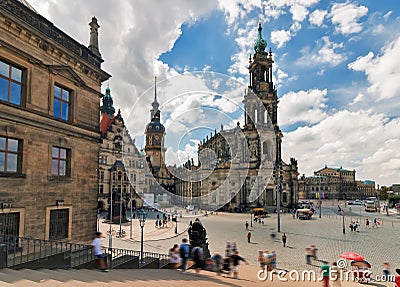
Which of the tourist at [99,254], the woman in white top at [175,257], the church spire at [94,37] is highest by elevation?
the church spire at [94,37]

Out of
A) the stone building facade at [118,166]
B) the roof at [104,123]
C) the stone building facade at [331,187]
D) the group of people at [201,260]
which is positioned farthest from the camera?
the stone building facade at [331,187]

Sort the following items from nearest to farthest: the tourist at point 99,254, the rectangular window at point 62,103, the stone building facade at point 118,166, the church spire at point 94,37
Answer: the tourist at point 99,254 < the rectangular window at point 62,103 < the church spire at point 94,37 < the stone building facade at point 118,166

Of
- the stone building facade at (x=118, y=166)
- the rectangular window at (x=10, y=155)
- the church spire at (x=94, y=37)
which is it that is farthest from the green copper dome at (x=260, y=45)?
the rectangular window at (x=10, y=155)

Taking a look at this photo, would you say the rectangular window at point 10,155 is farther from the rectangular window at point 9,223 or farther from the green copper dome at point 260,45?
the green copper dome at point 260,45

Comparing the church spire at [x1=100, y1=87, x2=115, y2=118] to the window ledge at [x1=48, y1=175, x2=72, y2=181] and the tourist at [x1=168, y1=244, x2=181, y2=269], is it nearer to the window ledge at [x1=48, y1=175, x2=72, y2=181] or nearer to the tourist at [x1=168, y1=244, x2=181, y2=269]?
Result: the window ledge at [x1=48, y1=175, x2=72, y2=181]

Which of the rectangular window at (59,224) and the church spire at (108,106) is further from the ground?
the church spire at (108,106)

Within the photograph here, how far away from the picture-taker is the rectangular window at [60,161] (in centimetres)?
1316

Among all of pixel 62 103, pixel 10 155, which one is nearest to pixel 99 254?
pixel 10 155

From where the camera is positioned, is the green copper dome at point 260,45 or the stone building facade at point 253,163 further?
A: the green copper dome at point 260,45

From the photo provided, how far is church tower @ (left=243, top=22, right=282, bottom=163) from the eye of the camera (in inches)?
2580

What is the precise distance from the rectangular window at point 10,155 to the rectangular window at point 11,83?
5.32 feet

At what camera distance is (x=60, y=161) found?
44.5 ft

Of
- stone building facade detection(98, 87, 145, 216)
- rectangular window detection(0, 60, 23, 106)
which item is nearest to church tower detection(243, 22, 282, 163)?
stone building facade detection(98, 87, 145, 216)

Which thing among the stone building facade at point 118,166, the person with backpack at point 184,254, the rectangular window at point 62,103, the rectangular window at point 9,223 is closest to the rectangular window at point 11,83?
the rectangular window at point 62,103
